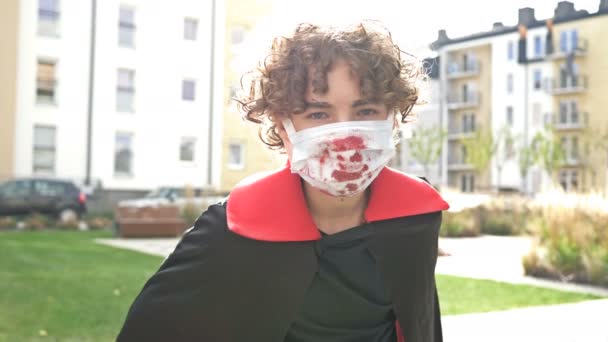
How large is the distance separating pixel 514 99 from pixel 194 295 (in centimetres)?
6464

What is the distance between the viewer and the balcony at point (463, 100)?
69250 mm

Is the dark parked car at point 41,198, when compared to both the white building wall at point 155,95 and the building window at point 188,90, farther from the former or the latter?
the building window at point 188,90

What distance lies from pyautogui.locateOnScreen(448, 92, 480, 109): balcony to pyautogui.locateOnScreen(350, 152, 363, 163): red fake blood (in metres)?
67.8

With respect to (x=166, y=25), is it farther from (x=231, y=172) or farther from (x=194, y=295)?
(x=194, y=295)

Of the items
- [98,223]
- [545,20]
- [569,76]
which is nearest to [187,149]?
[98,223]

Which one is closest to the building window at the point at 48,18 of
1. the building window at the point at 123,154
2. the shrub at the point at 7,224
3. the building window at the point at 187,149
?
the building window at the point at 123,154

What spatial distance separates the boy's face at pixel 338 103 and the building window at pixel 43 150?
106 ft

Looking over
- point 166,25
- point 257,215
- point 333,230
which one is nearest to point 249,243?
point 257,215

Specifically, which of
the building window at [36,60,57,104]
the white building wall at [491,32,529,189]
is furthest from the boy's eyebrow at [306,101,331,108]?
the white building wall at [491,32,529,189]

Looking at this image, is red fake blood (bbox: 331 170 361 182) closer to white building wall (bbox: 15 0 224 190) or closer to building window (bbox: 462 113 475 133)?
white building wall (bbox: 15 0 224 190)

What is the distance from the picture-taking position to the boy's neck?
Result: 279 centimetres

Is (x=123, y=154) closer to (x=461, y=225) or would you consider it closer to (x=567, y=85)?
(x=461, y=225)

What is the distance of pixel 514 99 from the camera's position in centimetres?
6488

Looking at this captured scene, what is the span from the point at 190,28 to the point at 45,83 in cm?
724
